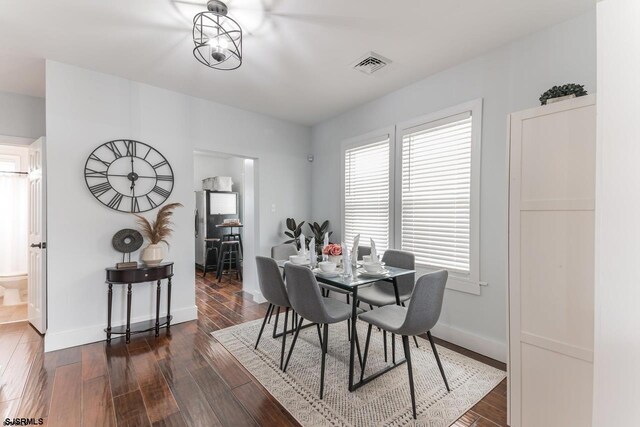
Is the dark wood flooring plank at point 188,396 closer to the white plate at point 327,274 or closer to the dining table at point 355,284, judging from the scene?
the dining table at point 355,284

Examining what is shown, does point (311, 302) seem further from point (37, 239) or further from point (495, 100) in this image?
point (37, 239)

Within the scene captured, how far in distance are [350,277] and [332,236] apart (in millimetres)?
1974

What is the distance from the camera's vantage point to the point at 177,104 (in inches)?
133

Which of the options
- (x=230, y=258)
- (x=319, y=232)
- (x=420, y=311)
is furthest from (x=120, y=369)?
(x=230, y=258)

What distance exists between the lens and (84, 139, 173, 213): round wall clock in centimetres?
290

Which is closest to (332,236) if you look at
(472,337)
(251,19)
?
(472,337)

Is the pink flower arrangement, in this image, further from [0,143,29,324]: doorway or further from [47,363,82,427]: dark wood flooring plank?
[0,143,29,324]: doorway

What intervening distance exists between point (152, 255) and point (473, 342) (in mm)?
3387

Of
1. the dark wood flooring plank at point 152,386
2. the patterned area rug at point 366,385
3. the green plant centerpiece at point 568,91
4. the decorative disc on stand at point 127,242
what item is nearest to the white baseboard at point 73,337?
the dark wood flooring plank at point 152,386

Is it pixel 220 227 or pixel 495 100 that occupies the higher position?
pixel 495 100

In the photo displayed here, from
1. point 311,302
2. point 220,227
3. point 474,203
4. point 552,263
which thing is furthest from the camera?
point 220,227

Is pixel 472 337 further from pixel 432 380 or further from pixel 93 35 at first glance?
pixel 93 35

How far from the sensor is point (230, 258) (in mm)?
5711

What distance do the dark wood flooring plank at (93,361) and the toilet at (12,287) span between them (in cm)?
222
